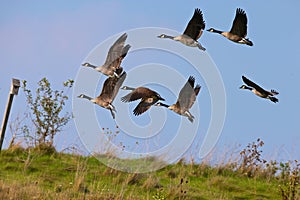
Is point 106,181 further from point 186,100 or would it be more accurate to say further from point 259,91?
point 259,91

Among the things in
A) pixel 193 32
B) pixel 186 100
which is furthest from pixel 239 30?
pixel 186 100

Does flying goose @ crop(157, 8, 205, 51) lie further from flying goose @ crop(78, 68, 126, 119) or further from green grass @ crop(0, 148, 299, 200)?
green grass @ crop(0, 148, 299, 200)

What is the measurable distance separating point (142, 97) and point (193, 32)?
3.93 ft

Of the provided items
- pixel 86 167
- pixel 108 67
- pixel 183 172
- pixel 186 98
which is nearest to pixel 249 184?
pixel 183 172

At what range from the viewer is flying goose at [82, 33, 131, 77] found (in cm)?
884

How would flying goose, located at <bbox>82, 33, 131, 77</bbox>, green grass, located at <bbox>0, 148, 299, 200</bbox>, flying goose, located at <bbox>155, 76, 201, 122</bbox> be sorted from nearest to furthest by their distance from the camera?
1. flying goose, located at <bbox>82, 33, 131, 77</bbox>
2. flying goose, located at <bbox>155, 76, 201, 122</bbox>
3. green grass, located at <bbox>0, 148, 299, 200</bbox>

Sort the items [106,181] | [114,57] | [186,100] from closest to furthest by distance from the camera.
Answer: [114,57], [186,100], [106,181]

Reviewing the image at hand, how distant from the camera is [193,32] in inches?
365

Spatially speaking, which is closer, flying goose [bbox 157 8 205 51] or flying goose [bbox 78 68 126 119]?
flying goose [bbox 78 68 126 119]

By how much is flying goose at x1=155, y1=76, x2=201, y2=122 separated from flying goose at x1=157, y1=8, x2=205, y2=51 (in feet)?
2.13

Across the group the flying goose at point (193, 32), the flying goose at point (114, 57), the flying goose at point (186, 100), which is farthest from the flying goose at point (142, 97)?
the flying goose at point (193, 32)

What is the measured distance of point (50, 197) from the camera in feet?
31.6

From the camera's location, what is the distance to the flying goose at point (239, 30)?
9.05 m

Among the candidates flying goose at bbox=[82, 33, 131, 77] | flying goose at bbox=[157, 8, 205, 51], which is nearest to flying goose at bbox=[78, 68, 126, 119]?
flying goose at bbox=[82, 33, 131, 77]
